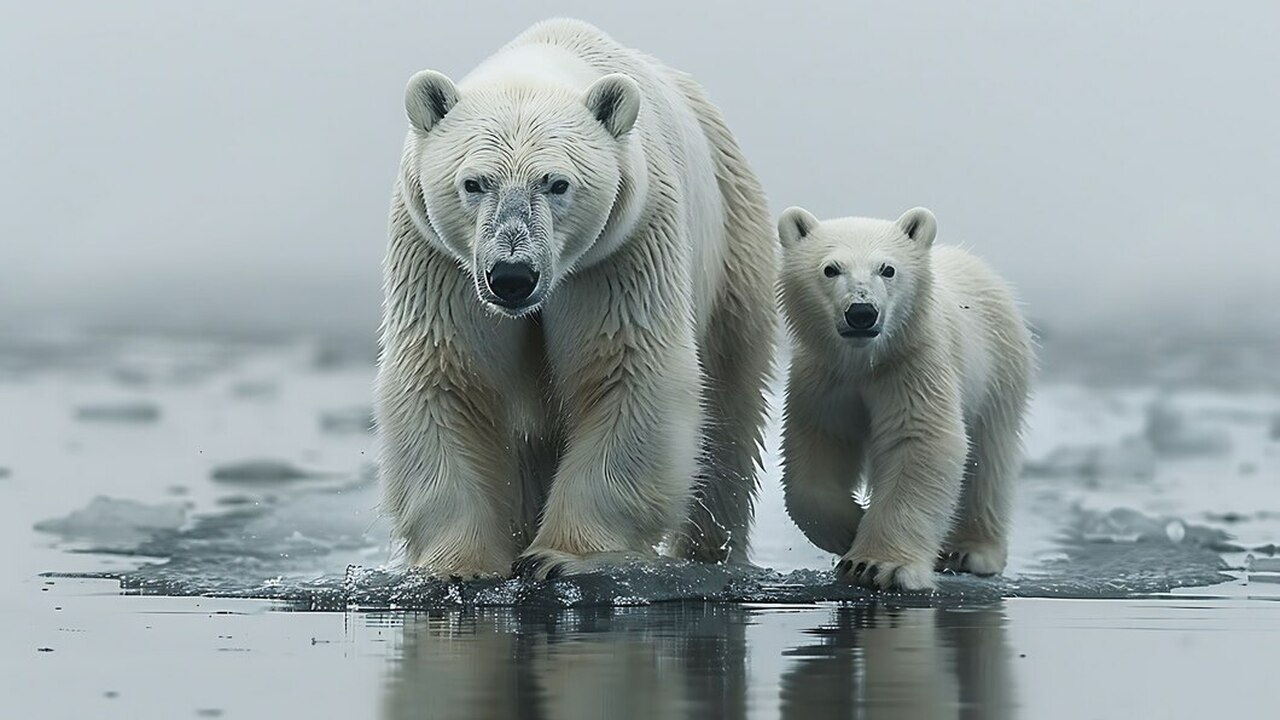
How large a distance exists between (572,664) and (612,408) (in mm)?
2633

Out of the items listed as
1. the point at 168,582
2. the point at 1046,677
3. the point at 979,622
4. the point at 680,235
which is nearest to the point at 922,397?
the point at 680,235

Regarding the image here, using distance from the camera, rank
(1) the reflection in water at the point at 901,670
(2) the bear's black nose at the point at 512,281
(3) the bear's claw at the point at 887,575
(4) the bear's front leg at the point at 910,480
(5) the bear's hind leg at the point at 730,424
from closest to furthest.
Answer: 1. (1) the reflection in water at the point at 901,670
2. (2) the bear's black nose at the point at 512,281
3. (3) the bear's claw at the point at 887,575
4. (4) the bear's front leg at the point at 910,480
5. (5) the bear's hind leg at the point at 730,424

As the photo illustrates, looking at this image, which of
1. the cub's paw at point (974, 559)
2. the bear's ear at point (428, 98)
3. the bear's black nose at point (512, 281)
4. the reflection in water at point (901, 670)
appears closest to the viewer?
the reflection in water at point (901, 670)

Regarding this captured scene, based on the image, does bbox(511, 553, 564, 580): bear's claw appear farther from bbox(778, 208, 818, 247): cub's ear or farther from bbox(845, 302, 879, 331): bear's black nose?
bbox(778, 208, 818, 247): cub's ear

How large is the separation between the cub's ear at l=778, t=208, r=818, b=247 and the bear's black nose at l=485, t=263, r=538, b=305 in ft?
7.72

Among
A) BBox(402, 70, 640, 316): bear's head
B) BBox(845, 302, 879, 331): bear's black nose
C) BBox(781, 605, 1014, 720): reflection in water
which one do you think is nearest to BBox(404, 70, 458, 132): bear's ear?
BBox(402, 70, 640, 316): bear's head

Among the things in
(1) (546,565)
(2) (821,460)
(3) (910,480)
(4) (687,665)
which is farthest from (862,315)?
(4) (687,665)

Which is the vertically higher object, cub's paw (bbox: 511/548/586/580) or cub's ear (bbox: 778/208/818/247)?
cub's ear (bbox: 778/208/818/247)

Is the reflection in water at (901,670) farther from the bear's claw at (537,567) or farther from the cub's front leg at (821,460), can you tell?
the cub's front leg at (821,460)

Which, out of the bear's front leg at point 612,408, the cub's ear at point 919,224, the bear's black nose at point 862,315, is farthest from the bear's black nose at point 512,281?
the cub's ear at point 919,224

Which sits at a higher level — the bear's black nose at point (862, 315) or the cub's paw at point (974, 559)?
the bear's black nose at point (862, 315)

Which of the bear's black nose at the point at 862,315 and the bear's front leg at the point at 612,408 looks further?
the bear's black nose at the point at 862,315

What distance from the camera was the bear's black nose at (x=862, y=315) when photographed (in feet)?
29.2

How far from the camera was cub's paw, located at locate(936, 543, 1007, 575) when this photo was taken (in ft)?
33.4
